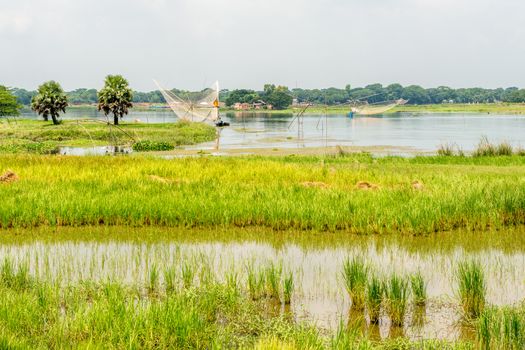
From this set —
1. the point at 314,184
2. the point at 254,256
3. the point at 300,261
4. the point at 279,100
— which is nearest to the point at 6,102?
the point at 314,184

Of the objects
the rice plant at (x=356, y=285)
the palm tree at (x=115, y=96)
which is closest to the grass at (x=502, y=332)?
the rice plant at (x=356, y=285)

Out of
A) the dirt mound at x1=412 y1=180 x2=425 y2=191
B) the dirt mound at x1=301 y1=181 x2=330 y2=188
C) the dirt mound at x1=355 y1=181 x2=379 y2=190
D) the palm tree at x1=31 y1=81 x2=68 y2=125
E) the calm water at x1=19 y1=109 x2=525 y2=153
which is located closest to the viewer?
the dirt mound at x1=412 y1=180 x2=425 y2=191

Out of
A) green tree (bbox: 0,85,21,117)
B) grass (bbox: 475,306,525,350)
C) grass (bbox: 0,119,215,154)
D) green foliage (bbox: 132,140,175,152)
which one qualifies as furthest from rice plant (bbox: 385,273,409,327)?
green tree (bbox: 0,85,21,117)

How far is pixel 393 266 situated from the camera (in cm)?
1002

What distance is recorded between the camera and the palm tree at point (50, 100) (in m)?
59.2

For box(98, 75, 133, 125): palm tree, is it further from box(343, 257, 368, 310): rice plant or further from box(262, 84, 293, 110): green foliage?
box(262, 84, 293, 110): green foliage

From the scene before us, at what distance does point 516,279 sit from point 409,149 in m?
29.6

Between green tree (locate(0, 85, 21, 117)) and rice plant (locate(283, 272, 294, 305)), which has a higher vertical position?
green tree (locate(0, 85, 21, 117))

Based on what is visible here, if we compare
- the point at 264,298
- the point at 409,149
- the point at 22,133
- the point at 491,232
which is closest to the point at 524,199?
the point at 491,232

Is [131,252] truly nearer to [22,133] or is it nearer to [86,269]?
[86,269]

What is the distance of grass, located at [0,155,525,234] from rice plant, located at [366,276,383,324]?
5418 mm

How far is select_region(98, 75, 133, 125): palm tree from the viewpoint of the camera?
5694cm

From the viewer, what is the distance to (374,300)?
7.45 meters

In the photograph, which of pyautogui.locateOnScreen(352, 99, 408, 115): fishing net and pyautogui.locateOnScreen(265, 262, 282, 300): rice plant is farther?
pyautogui.locateOnScreen(352, 99, 408, 115): fishing net
